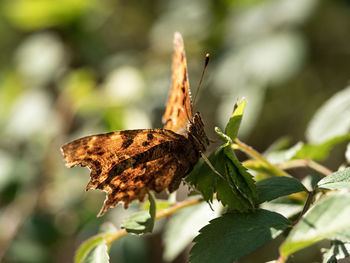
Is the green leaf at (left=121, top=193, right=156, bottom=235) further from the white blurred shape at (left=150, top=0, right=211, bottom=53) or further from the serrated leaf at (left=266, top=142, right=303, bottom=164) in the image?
the white blurred shape at (left=150, top=0, right=211, bottom=53)

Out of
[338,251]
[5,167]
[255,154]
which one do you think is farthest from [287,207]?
[5,167]

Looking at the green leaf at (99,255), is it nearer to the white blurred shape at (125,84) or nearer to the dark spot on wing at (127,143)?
the dark spot on wing at (127,143)

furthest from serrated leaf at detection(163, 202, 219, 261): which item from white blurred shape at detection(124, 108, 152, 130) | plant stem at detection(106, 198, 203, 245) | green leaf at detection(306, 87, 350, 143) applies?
white blurred shape at detection(124, 108, 152, 130)

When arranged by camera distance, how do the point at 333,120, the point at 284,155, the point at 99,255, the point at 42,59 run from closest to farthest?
the point at 99,255 < the point at 284,155 < the point at 333,120 < the point at 42,59

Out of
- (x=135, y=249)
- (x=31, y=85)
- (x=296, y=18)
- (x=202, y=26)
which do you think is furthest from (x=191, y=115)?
(x=31, y=85)

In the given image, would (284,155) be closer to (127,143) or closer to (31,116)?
(127,143)

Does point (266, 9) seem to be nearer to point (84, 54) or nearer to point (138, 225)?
point (84, 54)
